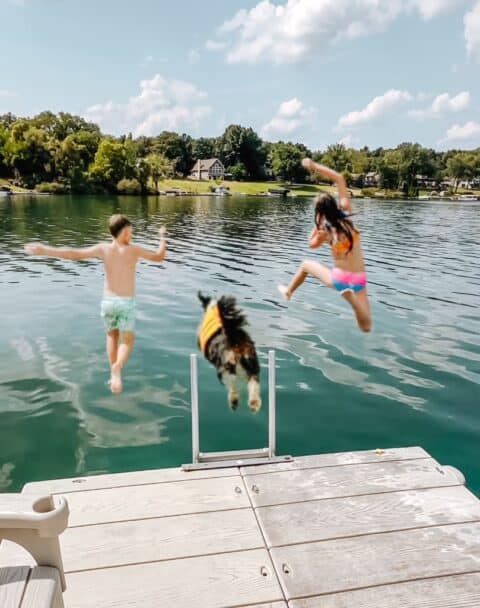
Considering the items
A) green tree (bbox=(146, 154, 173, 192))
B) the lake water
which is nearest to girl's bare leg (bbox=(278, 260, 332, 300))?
the lake water

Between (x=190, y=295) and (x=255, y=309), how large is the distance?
3100mm

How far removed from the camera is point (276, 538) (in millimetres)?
8695

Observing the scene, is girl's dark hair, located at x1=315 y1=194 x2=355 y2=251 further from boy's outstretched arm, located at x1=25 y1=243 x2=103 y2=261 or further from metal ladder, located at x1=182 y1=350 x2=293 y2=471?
metal ladder, located at x1=182 y1=350 x2=293 y2=471

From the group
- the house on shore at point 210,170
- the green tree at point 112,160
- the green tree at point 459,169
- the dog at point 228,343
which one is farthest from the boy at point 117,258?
the green tree at point 459,169

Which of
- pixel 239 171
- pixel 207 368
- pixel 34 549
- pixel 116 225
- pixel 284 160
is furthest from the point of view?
pixel 207 368

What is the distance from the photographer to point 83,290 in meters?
25.0

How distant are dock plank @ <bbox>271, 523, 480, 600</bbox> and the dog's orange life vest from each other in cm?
568

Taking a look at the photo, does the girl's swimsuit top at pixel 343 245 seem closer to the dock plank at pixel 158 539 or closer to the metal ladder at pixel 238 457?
the dock plank at pixel 158 539

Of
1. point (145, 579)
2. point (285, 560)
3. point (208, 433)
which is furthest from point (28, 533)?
point (208, 433)

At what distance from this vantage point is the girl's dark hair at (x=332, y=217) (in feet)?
11.3

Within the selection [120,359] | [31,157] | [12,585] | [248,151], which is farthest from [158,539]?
[31,157]

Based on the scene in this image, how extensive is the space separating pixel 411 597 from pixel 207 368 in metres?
10.8

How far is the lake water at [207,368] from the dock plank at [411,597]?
5.45 meters

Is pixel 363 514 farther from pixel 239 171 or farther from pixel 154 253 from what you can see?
pixel 239 171
